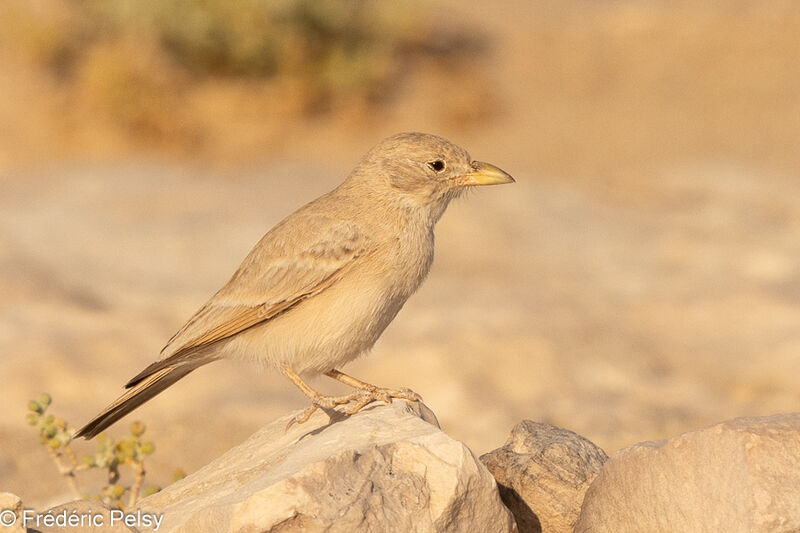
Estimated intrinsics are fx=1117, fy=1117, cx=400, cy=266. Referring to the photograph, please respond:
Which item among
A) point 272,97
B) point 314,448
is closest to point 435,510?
point 314,448

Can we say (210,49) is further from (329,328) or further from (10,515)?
(10,515)

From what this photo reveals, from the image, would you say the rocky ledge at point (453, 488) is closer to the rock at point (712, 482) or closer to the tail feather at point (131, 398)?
the rock at point (712, 482)

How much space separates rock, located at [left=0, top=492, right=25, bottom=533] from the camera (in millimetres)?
3771

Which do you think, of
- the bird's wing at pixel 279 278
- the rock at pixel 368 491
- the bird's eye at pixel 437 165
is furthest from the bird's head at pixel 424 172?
the rock at pixel 368 491

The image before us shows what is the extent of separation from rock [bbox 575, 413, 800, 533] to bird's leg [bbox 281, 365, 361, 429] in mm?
1334

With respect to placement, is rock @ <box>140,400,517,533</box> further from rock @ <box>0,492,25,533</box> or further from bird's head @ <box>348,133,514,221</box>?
bird's head @ <box>348,133,514,221</box>

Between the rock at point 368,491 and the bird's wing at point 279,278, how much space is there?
3.76 feet

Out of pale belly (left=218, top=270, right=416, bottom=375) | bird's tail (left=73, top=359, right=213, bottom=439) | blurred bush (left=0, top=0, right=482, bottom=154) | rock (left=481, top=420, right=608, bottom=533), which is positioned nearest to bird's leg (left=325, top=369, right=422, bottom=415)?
pale belly (left=218, top=270, right=416, bottom=375)

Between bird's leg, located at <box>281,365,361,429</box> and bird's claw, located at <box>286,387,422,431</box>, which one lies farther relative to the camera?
bird's leg, located at <box>281,365,361,429</box>

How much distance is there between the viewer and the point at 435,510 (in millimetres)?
3803

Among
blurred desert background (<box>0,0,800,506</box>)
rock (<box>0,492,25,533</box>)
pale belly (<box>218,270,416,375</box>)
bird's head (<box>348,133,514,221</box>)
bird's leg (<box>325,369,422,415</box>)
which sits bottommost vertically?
rock (<box>0,492,25,533</box>)

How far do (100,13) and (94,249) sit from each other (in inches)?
341

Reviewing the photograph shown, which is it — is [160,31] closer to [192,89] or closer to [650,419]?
[192,89]

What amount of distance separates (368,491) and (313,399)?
1350 mm
